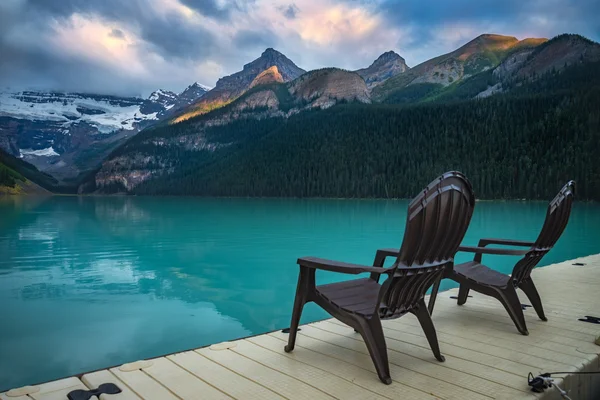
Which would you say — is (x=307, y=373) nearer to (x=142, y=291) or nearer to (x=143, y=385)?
(x=143, y=385)

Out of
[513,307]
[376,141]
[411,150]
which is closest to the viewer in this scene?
[513,307]

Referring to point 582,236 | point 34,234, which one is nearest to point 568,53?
point 582,236

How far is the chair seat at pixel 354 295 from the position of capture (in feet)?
8.96

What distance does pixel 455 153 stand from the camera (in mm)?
93312

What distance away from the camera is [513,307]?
3.47m

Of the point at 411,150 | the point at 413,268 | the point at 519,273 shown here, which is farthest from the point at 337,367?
the point at 411,150

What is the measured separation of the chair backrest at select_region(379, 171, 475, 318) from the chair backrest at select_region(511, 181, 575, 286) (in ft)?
3.72

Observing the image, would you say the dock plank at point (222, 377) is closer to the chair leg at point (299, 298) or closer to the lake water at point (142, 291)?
the chair leg at point (299, 298)

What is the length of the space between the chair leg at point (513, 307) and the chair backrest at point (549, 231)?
0.15 m

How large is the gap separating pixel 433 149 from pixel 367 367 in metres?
99.7

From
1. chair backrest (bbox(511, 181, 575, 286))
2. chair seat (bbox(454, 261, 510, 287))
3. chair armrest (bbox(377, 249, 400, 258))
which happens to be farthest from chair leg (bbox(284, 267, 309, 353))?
chair backrest (bbox(511, 181, 575, 286))

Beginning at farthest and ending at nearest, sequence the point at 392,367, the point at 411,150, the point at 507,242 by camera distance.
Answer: the point at 411,150
the point at 507,242
the point at 392,367

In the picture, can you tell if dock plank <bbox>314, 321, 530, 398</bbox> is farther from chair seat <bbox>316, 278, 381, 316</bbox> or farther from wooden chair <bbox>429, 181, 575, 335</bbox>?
wooden chair <bbox>429, 181, 575, 335</bbox>

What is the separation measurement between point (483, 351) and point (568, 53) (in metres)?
156
